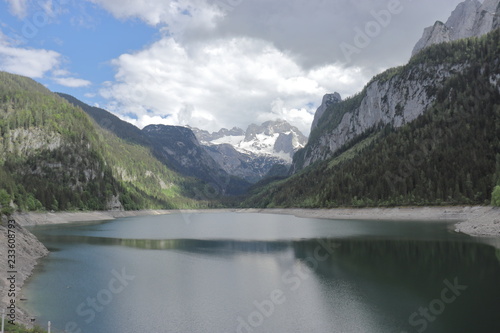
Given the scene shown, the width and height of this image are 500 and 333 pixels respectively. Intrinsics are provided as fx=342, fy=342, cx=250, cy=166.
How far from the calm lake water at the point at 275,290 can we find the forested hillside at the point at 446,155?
2461 inches

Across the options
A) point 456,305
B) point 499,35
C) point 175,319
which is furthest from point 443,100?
point 175,319

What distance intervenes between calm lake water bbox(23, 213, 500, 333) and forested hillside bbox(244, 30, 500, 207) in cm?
6250

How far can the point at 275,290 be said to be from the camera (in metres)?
30.3

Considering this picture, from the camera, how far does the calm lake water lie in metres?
22.1

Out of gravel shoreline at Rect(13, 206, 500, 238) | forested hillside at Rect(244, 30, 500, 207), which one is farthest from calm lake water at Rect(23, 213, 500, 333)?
forested hillside at Rect(244, 30, 500, 207)

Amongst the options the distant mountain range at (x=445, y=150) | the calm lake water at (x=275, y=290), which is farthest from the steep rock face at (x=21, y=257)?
the distant mountain range at (x=445, y=150)

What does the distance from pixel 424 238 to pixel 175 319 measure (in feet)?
157

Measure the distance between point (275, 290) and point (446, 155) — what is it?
11201cm

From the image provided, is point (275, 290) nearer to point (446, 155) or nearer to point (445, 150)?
point (446, 155)

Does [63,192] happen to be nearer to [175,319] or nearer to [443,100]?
[175,319]

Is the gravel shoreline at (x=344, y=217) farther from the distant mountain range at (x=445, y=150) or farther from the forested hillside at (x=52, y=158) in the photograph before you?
the forested hillside at (x=52, y=158)

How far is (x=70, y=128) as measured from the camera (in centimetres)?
19025

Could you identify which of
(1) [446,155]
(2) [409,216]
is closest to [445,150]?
(1) [446,155]

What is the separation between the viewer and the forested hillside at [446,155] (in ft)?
344
